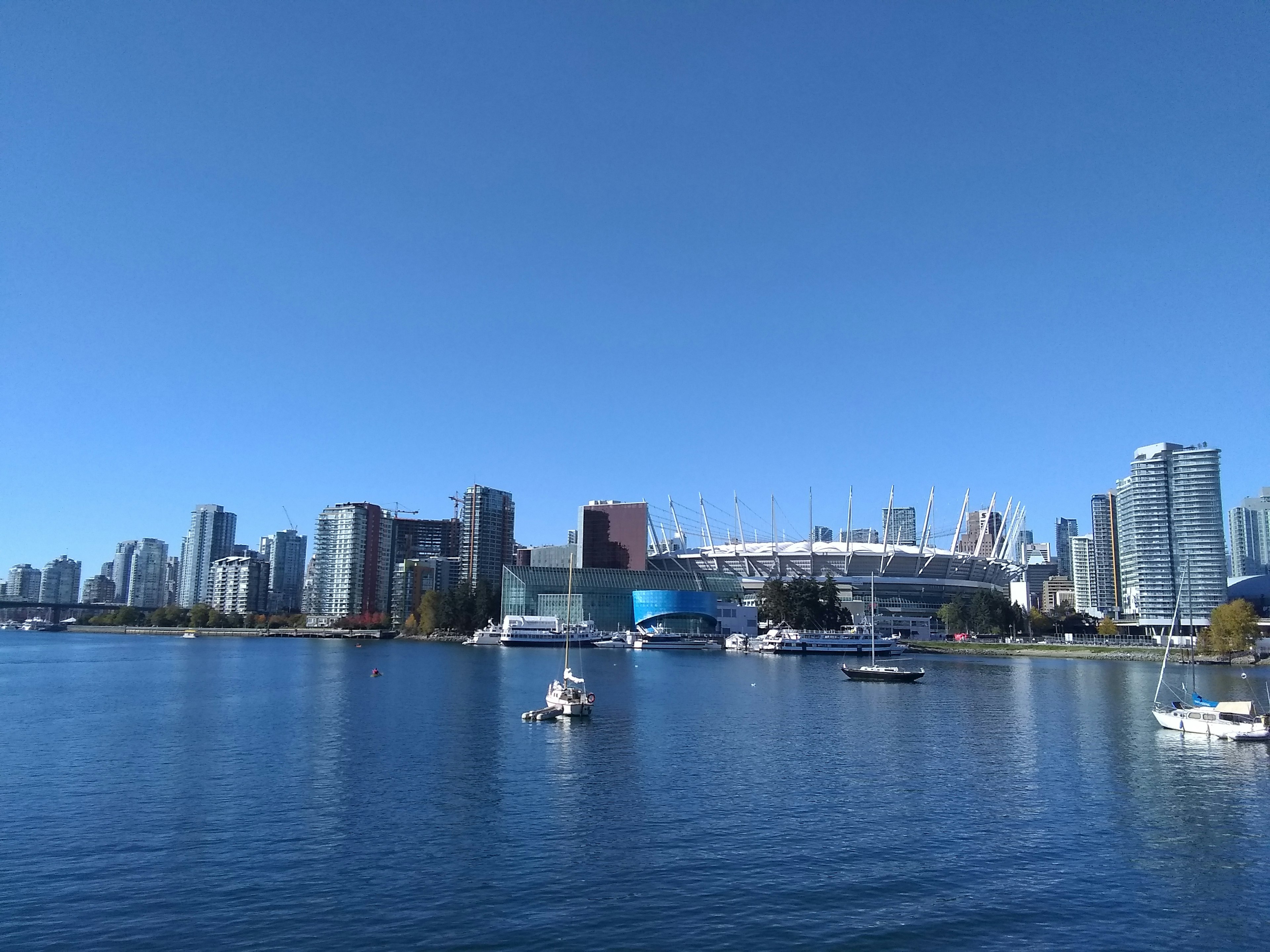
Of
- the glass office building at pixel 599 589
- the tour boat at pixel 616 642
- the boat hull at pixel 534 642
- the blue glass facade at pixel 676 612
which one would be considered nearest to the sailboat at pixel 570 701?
the boat hull at pixel 534 642

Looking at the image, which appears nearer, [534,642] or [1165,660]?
[1165,660]

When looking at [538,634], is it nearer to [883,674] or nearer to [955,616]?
[955,616]

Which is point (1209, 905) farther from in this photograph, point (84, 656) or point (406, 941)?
→ point (84, 656)

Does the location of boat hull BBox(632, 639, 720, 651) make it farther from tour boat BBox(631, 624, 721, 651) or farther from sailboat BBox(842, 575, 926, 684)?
sailboat BBox(842, 575, 926, 684)

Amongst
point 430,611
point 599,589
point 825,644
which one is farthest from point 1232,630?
point 430,611

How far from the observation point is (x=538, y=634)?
150000mm

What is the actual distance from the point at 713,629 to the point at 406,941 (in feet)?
496

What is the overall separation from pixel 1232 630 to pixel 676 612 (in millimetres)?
82294

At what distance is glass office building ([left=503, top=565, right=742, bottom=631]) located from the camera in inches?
6545

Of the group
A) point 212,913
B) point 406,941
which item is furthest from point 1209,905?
point 212,913

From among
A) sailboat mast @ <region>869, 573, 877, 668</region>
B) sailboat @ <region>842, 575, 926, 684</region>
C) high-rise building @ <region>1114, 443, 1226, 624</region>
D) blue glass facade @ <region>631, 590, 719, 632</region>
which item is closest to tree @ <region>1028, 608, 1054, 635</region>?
high-rise building @ <region>1114, 443, 1226, 624</region>

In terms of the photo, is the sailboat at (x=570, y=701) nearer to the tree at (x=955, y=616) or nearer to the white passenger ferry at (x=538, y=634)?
the white passenger ferry at (x=538, y=634)

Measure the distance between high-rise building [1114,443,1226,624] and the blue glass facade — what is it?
87972 millimetres

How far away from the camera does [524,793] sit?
3030 centimetres
